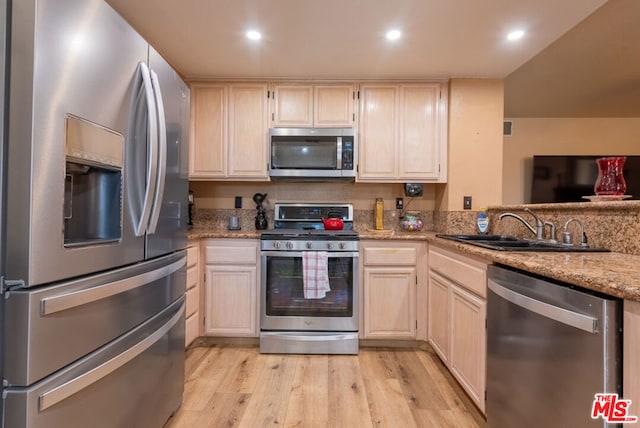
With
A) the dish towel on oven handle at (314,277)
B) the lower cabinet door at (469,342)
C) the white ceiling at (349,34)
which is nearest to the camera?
the lower cabinet door at (469,342)

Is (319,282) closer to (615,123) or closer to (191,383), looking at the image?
(191,383)

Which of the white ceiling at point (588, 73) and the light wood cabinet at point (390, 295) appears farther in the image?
the light wood cabinet at point (390, 295)

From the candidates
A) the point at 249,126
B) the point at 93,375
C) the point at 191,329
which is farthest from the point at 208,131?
the point at 93,375

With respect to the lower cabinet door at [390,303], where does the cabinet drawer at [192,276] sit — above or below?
above

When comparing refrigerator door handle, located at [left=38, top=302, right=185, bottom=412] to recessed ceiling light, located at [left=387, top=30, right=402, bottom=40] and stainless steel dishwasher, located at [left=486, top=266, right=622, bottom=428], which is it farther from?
recessed ceiling light, located at [left=387, top=30, right=402, bottom=40]

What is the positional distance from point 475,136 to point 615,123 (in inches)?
131

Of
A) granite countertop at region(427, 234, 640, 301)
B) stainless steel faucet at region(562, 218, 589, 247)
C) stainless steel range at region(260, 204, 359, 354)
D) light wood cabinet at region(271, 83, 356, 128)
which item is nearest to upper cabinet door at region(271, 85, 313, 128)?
light wood cabinet at region(271, 83, 356, 128)

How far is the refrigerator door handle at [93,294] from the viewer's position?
2.68 feet

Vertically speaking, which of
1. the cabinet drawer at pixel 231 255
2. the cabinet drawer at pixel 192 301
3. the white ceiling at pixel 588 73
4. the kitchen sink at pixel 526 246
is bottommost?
the cabinet drawer at pixel 192 301

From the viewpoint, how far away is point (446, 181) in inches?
108

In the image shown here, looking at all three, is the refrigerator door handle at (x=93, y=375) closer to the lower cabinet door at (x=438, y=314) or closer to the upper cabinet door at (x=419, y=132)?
the lower cabinet door at (x=438, y=314)

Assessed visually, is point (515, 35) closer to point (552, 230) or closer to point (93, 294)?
point (552, 230)

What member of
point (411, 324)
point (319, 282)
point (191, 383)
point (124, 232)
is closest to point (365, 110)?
point (319, 282)

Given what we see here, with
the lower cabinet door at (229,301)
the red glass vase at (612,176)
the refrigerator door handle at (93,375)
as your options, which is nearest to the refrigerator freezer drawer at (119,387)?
the refrigerator door handle at (93,375)
